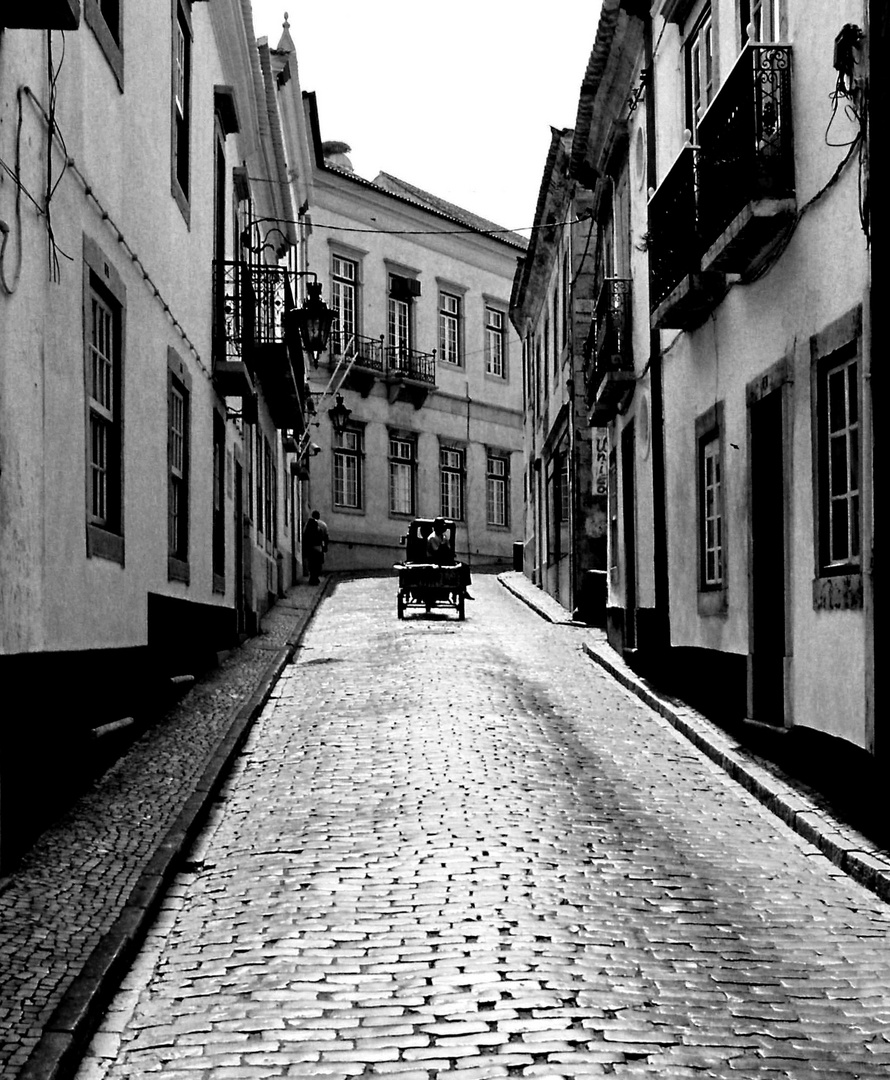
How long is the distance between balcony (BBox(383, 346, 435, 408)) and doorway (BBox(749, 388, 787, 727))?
25.9 m

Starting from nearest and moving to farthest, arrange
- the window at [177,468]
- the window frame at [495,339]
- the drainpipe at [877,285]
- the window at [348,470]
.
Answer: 1. the drainpipe at [877,285]
2. the window at [177,468]
3. the window at [348,470]
4. the window frame at [495,339]

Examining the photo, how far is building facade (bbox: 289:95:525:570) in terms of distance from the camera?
34812 mm

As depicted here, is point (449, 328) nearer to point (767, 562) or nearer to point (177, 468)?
point (177, 468)

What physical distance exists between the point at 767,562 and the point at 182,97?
7.12 m

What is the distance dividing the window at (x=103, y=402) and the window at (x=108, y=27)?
4.48ft

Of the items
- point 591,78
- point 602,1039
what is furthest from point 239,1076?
point 591,78

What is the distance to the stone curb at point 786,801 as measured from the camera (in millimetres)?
7395

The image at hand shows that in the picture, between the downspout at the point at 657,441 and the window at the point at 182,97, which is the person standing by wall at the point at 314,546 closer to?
the downspout at the point at 657,441

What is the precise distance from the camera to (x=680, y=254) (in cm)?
1194

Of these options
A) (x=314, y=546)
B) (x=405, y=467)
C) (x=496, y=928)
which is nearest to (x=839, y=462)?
(x=496, y=928)

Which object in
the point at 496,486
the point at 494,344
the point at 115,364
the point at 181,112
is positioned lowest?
the point at 115,364

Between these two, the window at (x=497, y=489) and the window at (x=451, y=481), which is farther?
the window at (x=497, y=489)

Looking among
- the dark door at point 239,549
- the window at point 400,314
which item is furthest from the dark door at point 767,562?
the window at point 400,314

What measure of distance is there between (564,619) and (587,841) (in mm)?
14067
